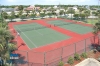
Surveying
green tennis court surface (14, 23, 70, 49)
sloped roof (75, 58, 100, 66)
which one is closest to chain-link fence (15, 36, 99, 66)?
sloped roof (75, 58, 100, 66)

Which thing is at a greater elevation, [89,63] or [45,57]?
[45,57]

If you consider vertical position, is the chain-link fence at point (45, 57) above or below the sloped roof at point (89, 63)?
above

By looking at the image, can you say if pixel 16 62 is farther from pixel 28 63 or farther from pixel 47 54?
pixel 47 54

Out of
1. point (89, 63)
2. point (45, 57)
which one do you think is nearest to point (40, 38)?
point (45, 57)

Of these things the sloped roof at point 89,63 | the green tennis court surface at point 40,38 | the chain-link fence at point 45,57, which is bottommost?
the sloped roof at point 89,63

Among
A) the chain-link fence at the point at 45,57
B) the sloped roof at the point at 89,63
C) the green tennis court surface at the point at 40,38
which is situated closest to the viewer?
the sloped roof at the point at 89,63

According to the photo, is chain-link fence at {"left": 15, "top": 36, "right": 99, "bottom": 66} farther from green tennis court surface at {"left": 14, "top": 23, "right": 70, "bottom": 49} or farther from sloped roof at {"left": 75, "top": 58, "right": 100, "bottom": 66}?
green tennis court surface at {"left": 14, "top": 23, "right": 70, "bottom": 49}

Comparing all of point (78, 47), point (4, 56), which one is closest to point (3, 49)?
point (4, 56)

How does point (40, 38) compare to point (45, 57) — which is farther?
point (40, 38)

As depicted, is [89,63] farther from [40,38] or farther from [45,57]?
[40,38]

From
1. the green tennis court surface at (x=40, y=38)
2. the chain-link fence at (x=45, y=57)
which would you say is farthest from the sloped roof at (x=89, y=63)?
the green tennis court surface at (x=40, y=38)

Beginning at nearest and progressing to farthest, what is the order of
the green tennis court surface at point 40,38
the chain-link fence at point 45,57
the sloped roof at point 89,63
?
1. the sloped roof at point 89,63
2. the chain-link fence at point 45,57
3. the green tennis court surface at point 40,38

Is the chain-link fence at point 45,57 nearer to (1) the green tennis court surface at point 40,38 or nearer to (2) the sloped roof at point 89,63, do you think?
(2) the sloped roof at point 89,63

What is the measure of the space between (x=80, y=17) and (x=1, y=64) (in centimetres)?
4950
